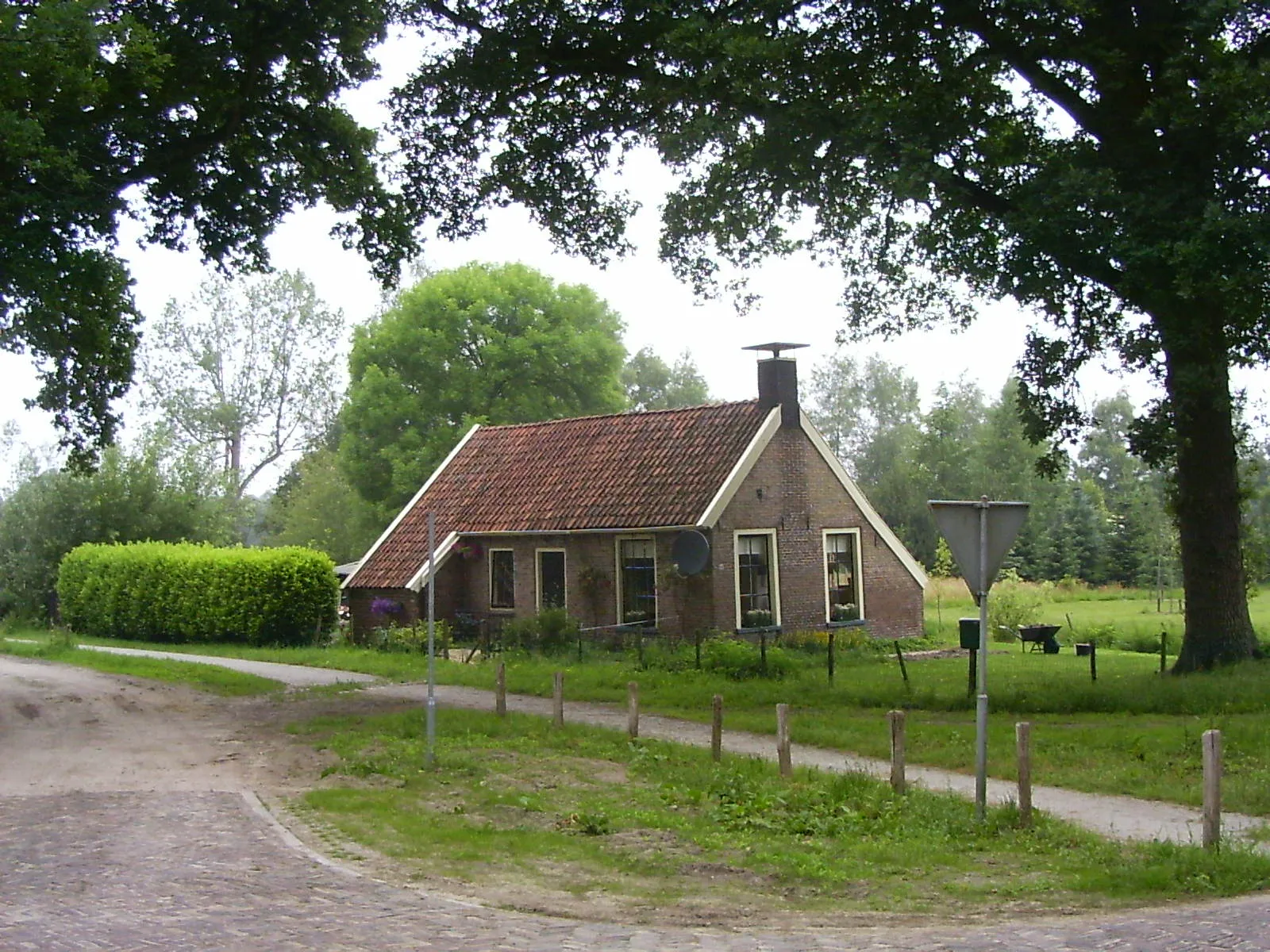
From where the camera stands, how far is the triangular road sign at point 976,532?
35.5 feet

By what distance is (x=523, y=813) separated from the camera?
11.6 m

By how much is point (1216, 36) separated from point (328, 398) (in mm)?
59119

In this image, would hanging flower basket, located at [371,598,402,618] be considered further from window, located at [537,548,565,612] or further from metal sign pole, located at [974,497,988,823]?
metal sign pole, located at [974,497,988,823]

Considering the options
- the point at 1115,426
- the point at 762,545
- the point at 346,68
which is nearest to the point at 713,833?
the point at 346,68

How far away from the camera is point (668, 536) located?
90.9 ft

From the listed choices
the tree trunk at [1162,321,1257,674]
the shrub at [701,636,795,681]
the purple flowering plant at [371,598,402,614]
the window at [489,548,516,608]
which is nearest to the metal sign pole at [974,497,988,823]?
the tree trunk at [1162,321,1257,674]

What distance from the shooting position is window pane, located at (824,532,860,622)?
2936cm

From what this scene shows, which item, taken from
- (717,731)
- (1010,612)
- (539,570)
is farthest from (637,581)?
(717,731)

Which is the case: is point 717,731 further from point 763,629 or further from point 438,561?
point 438,561

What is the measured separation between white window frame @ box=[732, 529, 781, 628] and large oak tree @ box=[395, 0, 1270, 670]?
716 centimetres

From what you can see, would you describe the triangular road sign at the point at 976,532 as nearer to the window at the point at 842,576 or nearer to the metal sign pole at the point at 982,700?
the metal sign pole at the point at 982,700

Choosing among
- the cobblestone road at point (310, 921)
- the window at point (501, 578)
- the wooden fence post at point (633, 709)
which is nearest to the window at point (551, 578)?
the window at point (501, 578)

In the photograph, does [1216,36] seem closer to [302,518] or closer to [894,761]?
[894,761]

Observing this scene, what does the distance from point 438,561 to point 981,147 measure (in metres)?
17.7
